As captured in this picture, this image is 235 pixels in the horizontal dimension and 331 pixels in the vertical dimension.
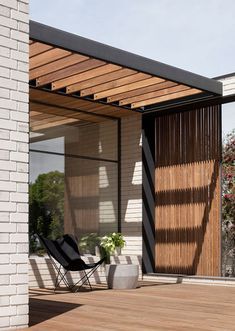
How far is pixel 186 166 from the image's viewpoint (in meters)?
10.4

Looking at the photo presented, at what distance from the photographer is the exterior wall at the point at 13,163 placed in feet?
14.9

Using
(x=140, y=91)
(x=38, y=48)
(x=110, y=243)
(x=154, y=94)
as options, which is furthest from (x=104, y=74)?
(x=110, y=243)

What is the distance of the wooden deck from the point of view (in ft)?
15.8

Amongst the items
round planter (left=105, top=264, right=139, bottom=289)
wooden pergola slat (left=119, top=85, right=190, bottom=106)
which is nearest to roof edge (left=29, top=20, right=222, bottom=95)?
wooden pergola slat (left=119, top=85, right=190, bottom=106)

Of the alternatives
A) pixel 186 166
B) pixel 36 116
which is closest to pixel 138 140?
pixel 186 166

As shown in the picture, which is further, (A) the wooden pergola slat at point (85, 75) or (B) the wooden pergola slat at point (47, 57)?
(A) the wooden pergola slat at point (85, 75)

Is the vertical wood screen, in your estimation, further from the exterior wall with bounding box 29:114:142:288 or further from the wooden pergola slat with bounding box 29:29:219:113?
the wooden pergola slat with bounding box 29:29:219:113

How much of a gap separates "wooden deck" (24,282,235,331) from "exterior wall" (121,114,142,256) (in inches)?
82.9

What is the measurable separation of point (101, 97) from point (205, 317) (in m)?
5.48

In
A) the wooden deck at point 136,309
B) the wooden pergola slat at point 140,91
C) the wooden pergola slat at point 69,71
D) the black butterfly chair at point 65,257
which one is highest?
the wooden pergola slat at point 69,71

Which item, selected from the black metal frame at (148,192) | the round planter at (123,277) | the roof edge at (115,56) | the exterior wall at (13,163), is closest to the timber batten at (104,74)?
the roof edge at (115,56)

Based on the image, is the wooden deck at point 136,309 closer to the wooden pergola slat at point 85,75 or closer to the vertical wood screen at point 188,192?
the vertical wood screen at point 188,192

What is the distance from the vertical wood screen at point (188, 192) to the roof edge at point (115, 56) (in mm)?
923

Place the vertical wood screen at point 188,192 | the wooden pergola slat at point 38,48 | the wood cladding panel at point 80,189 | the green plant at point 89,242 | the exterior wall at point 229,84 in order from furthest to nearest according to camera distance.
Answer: the green plant at point 89,242, the wood cladding panel at point 80,189, the vertical wood screen at point 188,192, the exterior wall at point 229,84, the wooden pergola slat at point 38,48
